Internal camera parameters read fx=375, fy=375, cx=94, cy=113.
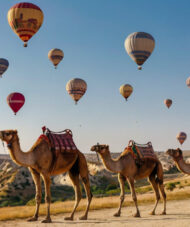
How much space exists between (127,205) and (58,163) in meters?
8.82

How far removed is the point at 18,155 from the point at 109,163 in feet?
13.7

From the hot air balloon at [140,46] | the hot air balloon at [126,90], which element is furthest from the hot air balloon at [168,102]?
the hot air balloon at [140,46]

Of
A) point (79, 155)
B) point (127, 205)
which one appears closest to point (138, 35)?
point (127, 205)

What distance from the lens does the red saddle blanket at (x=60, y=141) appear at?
16531 mm

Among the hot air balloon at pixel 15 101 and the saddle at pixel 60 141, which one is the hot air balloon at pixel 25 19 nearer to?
the hot air balloon at pixel 15 101

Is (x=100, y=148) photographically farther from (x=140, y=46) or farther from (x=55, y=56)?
(x=55, y=56)

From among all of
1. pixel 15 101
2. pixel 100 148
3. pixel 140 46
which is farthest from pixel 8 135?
pixel 140 46

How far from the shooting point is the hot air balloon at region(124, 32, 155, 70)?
44625mm

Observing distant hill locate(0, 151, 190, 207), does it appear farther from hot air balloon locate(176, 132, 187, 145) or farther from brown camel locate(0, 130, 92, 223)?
brown camel locate(0, 130, 92, 223)

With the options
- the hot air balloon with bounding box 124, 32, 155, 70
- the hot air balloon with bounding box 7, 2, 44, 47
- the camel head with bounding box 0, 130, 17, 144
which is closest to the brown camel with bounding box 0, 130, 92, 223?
the camel head with bounding box 0, 130, 17, 144

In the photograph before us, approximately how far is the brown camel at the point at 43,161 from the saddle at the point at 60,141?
0.19 meters

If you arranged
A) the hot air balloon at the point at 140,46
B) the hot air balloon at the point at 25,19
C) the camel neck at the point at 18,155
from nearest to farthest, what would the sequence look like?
the camel neck at the point at 18,155, the hot air balloon at the point at 25,19, the hot air balloon at the point at 140,46

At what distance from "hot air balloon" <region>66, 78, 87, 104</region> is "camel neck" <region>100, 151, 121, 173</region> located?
37.8 m

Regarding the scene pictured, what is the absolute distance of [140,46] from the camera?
4466 centimetres
